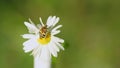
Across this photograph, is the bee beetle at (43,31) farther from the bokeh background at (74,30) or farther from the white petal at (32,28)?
the bokeh background at (74,30)

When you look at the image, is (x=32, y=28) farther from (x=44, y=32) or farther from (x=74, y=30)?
(x=74, y=30)

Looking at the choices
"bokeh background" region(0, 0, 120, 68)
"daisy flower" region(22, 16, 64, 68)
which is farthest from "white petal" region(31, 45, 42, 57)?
"bokeh background" region(0, 0, 120, 68)

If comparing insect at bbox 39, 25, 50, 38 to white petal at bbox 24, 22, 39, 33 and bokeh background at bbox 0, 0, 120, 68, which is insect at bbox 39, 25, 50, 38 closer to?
white petal at bbox 24, 22, 39, 33

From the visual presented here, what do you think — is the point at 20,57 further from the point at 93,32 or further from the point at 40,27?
the point at 40,27

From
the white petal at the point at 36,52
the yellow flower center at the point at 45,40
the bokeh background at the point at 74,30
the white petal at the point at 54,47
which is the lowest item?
the white petal at the point at 54,47

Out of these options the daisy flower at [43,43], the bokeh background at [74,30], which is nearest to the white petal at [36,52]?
the daisy flower at [43,43]

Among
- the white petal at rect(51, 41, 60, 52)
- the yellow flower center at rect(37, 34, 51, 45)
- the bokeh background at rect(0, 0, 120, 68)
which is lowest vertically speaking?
the white petal at rect(51, 41, 60, 52)
